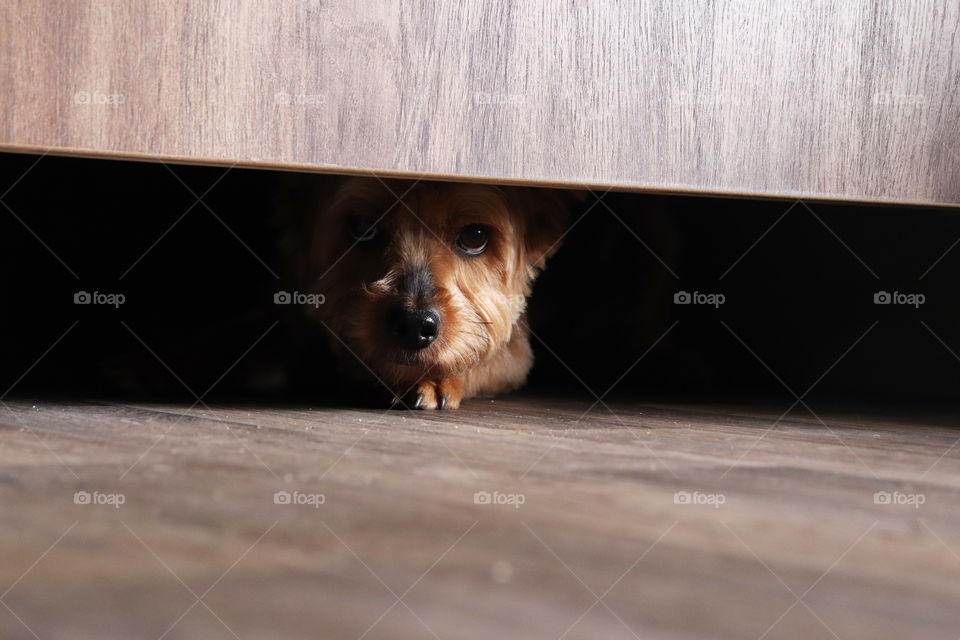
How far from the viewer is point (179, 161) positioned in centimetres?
131

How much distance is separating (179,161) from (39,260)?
1447mm

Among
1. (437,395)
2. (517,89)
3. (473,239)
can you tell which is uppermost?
(517,89)

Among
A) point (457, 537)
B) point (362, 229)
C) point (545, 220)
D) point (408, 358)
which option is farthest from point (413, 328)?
point (457, 537)

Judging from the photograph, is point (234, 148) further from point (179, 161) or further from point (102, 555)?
point (102, 555)

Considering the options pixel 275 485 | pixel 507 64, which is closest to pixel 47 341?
pixel 507 64

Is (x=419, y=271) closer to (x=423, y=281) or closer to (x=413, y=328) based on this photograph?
(x=423, y=281)

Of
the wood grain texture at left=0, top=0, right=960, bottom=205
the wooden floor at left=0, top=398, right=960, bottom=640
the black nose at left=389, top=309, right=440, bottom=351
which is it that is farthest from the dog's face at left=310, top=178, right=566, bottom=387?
the wooden floor at left=0, top=398, right=960, bottom=640

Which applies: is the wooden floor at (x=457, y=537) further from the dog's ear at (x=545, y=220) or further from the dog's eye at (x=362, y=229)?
the dog's ear at (x=545, y=220)

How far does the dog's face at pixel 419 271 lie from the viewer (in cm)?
158

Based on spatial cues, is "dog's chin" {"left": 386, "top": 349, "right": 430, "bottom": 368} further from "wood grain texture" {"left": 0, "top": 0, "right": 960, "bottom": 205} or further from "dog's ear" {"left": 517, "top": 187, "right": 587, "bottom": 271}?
"dog's ear" {"left": 517, "top": 187, "right": 587, "bottom": 271}

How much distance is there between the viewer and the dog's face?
1.58m

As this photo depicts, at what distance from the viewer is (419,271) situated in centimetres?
165

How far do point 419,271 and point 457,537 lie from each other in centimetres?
105

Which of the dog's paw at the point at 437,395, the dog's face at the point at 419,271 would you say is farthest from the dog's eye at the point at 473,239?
the dog's paw at the point at 437,395
